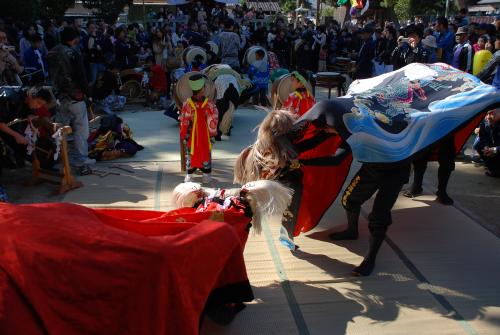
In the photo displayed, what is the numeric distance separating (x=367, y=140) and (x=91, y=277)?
2078mm

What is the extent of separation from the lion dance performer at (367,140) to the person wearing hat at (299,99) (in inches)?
62.1

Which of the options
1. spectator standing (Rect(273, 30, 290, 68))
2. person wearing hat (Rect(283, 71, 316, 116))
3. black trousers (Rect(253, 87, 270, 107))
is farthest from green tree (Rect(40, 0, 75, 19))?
person wearing hat (Rect(283, 71, 316, 116))

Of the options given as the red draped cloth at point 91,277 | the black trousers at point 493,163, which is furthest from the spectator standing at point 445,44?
the red draped cloth at point 91,277

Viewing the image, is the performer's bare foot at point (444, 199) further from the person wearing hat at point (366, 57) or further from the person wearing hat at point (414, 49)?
the person wearing hat at point (366, 57)

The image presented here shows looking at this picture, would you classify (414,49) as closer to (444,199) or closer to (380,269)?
(444,199)

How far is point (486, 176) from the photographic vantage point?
6121mm

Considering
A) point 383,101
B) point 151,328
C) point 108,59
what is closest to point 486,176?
point 383,101

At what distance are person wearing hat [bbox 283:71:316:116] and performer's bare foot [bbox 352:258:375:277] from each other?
Answer: 7.94 ft

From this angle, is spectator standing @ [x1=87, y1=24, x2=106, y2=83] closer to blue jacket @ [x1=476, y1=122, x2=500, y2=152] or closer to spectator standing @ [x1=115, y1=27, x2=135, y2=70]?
spectator standing @ [x1=115, y1=27, x2=135, y2=70]

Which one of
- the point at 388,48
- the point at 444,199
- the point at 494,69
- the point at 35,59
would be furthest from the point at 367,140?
the point at 35,59

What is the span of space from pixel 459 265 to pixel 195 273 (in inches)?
95.4

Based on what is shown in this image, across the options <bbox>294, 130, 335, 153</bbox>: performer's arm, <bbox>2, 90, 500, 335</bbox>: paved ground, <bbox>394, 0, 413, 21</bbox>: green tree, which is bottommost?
<bbox>2, 90, 500, 335</bbox>: paved ground

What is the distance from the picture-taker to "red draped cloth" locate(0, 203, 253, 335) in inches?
83.7

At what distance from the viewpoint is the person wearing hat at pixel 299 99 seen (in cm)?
578
